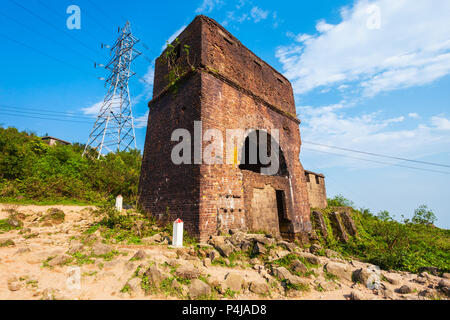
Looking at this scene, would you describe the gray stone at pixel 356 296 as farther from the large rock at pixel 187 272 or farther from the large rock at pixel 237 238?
the large rock at pixel 187 272

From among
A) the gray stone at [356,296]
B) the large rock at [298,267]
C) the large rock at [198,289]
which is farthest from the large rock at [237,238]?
the gray stone at [356,296]

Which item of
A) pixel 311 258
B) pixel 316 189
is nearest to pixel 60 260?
pixel 311 258

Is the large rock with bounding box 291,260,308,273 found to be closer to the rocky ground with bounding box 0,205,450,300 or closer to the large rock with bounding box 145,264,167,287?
the rocky ground with bounding box 0,205,450,300

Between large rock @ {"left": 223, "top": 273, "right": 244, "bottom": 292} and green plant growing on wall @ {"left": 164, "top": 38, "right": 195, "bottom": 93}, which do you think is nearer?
large rock @ {"left": 223, "top": 273, "right": 244, "bottom": 292}

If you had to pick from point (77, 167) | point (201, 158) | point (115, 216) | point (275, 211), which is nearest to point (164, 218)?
point (115, 216)

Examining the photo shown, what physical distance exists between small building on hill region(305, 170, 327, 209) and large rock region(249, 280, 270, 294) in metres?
10.4

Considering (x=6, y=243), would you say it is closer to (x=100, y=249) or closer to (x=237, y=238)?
(x=100, y=249)

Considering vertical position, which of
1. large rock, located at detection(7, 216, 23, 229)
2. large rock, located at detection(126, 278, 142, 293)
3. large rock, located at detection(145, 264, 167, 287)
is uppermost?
large rock, located at detection(7, 216, 23, 229)

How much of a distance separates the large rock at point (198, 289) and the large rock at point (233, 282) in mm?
380

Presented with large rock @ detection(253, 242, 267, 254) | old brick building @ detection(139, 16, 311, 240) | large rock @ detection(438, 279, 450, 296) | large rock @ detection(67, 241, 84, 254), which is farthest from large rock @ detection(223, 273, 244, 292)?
large rock @ detection(438, 279, 450, 296)

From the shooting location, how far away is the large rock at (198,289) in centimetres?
323

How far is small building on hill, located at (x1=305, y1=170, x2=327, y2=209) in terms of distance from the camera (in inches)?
522
